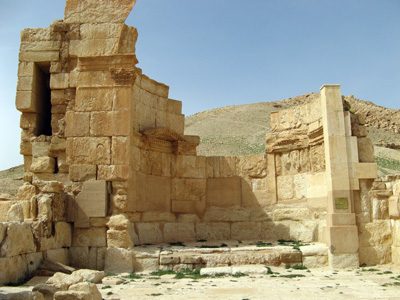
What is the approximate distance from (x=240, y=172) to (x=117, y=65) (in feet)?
15.2

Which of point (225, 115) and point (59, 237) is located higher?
point (225, 115)

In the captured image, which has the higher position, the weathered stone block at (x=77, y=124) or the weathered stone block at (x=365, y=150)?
the weathered stone block at (x=77, y=124)

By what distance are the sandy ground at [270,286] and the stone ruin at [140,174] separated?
33.1 inches

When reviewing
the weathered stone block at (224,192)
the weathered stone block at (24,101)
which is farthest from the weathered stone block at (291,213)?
the weathered stone block at (24,101)

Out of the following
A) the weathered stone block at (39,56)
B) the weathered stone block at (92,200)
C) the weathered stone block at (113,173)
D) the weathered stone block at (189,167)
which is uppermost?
the weathered stone block at (39,56)

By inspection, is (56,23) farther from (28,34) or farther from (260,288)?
(260,288)

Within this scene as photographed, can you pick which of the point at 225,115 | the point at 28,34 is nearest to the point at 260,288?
the point at 28,34

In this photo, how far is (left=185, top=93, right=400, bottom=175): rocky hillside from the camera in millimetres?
34231

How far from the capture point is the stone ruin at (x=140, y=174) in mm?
8539

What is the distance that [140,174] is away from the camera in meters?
10.3

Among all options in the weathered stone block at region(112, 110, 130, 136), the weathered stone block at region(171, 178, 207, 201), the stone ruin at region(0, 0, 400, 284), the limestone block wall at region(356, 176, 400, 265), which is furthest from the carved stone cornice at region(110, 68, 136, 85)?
the limestone block wall at region(356, 176, 400, 265)

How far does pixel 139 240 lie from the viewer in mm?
9867

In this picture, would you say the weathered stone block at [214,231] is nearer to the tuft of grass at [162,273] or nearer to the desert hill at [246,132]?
the tuft of grass at [162,273]

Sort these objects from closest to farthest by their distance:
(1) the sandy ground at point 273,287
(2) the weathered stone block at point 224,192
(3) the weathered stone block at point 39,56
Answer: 1. (1) the sandy ground at point 273,287
2. (3) the weathered stone block at point 39,56
3. (2) the weathered stone block at point 224,192
